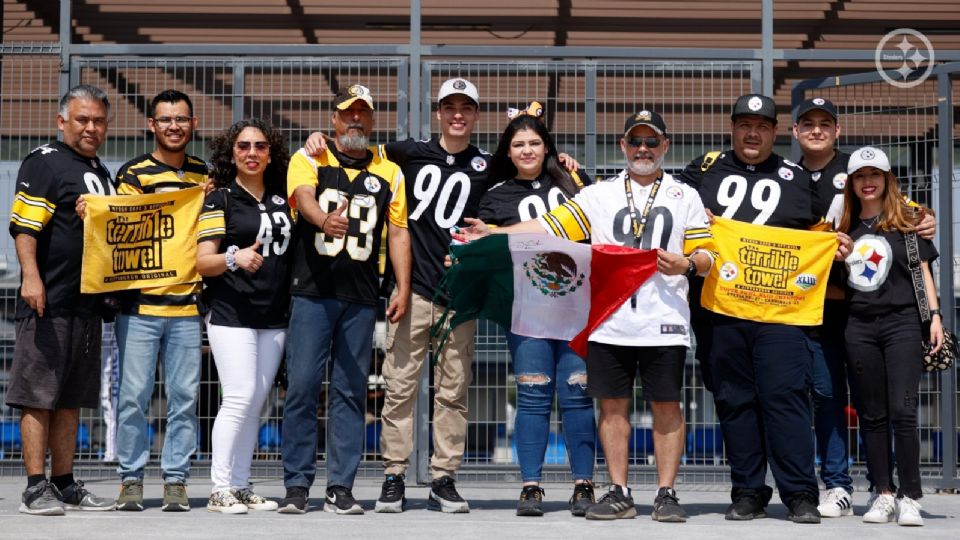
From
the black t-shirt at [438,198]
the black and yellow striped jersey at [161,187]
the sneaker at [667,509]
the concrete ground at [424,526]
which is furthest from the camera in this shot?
the black t-shirt at [438,198]

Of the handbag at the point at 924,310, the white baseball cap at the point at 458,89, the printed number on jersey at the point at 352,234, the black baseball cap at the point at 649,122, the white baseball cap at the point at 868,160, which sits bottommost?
the handbag at the point at 924,310

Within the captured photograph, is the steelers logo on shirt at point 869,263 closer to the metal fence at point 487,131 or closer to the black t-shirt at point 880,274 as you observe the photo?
→ the black t-shirt at point 880,274

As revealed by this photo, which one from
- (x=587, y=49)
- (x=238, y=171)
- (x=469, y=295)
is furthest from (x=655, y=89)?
(x=238, y=171)

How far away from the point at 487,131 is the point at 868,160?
11.1 feet

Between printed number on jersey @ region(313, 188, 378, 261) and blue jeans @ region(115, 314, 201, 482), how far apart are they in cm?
87

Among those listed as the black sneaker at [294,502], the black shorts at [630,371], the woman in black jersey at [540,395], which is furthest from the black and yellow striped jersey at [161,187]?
the black shorts at [630,371]

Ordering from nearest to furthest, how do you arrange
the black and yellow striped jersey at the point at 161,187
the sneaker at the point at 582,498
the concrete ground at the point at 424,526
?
the concrete ground at the point at 424,526 < the sneaker at the point at 582,498 < the black and yellow striped jersey at the point at 161,187

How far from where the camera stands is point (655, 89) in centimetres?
885

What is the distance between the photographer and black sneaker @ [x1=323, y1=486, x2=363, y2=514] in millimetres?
6469

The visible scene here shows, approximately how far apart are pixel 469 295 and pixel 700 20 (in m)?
6.84

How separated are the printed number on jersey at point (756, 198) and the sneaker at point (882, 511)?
1585mm

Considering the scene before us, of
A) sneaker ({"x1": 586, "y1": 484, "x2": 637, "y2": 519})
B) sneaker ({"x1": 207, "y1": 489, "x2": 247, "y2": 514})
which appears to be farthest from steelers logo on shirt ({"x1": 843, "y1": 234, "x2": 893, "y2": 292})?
sneaker ({"x1": 207, "y1": 489, "x2": 247, "y2": 514})

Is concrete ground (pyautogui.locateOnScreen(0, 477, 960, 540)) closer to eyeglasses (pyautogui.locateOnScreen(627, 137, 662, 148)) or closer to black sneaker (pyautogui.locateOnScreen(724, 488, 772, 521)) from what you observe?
black sneaker (pyautogui.locateOnScreen(724, 488, 772, 521))

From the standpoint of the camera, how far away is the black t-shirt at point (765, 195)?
661cm
